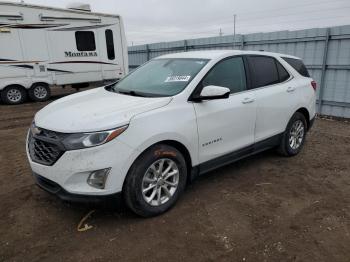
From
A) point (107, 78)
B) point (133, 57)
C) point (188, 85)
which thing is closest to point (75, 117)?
point (188, 85)

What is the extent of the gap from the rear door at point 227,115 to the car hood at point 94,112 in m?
0.59

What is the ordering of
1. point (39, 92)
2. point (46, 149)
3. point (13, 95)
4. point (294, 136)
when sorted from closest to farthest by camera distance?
point (46, 149)
point (294, 136)
point (13, 95)
point (39, 92)

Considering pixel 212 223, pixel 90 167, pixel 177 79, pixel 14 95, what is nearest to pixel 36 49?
pixel 14 95

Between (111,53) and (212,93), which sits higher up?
(212,93)

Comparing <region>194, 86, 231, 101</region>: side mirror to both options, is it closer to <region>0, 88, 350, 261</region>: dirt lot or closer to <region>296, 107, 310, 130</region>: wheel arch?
<region>0, 88, 350, 261</region>: dirt lot

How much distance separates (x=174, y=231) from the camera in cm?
344

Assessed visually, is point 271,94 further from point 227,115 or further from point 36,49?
point 36,49

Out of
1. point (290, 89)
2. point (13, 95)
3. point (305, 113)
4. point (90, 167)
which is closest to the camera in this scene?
point (90, 167)

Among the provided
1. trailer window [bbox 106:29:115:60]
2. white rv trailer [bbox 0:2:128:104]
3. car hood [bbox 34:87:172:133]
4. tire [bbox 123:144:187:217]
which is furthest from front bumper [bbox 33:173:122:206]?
trailer window [bbox 106:29:115:60]

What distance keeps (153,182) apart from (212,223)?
77cm

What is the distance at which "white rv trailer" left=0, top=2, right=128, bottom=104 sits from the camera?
11234mm

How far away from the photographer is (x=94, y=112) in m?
3.51

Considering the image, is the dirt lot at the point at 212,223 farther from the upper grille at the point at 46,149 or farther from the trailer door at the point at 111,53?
the trailer door at the point at 111,53

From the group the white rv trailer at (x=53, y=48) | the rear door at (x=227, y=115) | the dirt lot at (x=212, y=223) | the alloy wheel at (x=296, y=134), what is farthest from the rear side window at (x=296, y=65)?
the white rv trailer at (x=53, y=48)
